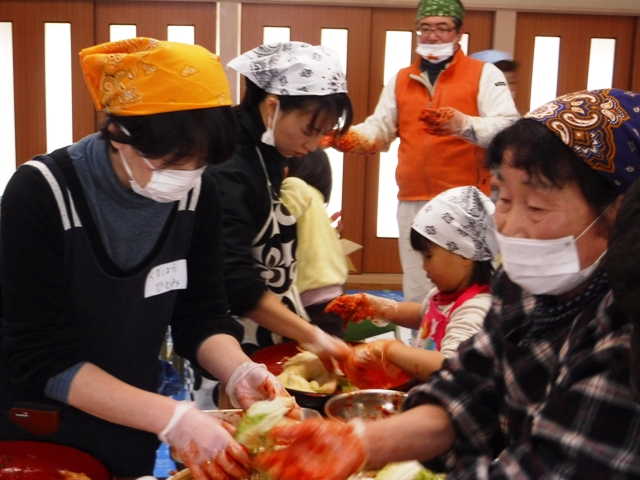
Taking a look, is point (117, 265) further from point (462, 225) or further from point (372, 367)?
point (462, 225)

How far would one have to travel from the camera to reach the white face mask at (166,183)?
1.46 metres

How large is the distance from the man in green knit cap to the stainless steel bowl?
2.03 m

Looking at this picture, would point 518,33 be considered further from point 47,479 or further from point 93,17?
point 47,479

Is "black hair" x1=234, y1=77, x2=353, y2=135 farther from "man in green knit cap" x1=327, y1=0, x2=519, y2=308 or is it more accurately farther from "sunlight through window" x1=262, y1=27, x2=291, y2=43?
"sunlight through window" x1=262, y1=27, x2=291, y2=43

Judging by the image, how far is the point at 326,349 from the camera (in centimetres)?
188

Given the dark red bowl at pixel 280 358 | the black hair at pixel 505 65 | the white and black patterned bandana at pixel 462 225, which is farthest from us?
the black hair at pixel 505 65

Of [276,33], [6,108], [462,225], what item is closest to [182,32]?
[276,33]

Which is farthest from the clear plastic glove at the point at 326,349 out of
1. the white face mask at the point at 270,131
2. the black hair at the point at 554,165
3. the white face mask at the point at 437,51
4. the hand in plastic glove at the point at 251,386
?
the white face mask at the point at 437,51

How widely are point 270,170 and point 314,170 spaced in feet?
1.83

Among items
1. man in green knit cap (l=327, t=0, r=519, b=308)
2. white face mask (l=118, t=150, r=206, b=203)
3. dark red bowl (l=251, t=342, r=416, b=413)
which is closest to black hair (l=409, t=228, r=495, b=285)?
dark red bowl (l=251, t=342, r=416, b=413)

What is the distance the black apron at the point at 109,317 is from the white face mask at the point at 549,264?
2.54 ft

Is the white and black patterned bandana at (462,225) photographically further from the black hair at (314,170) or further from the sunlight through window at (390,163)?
the sunlight through window at (390,163)

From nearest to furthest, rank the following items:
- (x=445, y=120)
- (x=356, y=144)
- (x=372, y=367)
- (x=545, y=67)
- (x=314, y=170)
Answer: (x=372, y=367)
(x=314, y=170)
(x=445, y=120)
(x=356, y=144)
(x=545, y=67)

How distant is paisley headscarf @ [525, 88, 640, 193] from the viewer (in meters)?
0.99
